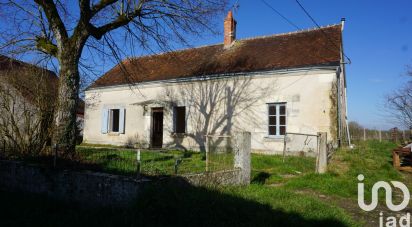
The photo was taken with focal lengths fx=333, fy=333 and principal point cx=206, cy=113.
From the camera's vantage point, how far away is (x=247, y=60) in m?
16.8

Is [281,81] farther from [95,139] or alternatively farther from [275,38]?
[95,139]

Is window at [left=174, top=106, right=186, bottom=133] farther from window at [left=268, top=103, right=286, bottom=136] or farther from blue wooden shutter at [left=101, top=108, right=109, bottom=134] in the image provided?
window at [left=268, top=103, right=286, bottom=136]

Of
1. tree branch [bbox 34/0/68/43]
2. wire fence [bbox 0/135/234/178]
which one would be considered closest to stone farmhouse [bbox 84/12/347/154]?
tree branch [bbox 34/0/68/43]

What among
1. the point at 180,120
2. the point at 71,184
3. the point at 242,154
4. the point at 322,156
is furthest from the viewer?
the point at 180,120

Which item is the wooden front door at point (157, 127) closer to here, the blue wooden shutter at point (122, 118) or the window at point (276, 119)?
the blue wooden shutter at point (122, 118)

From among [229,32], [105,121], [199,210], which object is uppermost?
[229,32]

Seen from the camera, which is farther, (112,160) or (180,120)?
(180,120)

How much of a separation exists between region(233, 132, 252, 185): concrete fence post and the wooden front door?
11159 millimetres

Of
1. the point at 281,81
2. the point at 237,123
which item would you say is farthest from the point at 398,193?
the point at 237,123

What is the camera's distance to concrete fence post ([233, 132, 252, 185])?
808cm

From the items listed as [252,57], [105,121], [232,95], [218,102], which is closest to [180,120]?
[218,102]

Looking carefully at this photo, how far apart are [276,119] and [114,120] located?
11088 mm

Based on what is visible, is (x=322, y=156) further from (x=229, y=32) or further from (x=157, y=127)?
(x=157, y=127)

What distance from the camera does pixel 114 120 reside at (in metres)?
21.5
